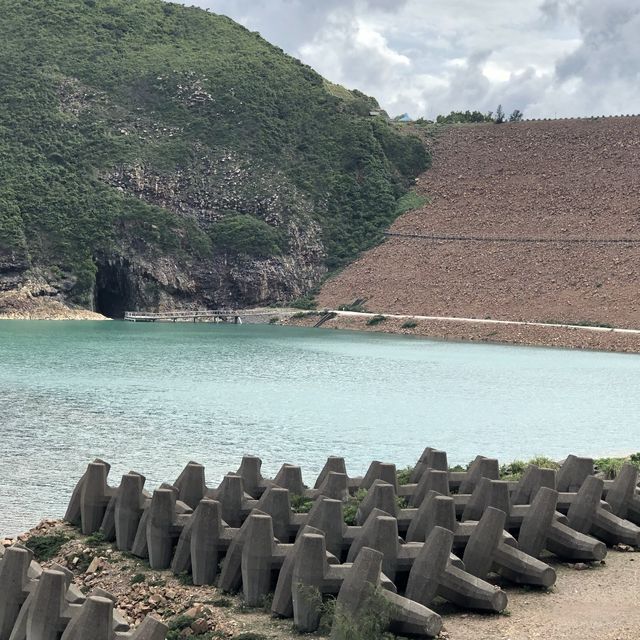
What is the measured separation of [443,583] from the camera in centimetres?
1639

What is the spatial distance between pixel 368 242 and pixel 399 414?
8521 cm

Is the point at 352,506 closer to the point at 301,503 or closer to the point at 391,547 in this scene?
the point at 301,503

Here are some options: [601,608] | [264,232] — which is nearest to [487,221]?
[264,232]

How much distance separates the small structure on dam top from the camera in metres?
15.3

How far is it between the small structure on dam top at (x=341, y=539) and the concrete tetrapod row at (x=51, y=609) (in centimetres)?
2

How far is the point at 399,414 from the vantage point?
5041 cm

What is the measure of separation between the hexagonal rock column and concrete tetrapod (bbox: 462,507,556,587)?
263 centimetres

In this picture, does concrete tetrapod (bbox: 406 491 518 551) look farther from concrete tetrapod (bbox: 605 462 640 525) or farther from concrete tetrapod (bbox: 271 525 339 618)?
concrete tetrapod (bbox: 605 462 640 525)

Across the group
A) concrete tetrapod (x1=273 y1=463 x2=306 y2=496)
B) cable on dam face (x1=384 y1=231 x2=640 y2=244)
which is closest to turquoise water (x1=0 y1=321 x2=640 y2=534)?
concrete tetrapod (x1=273 y1=463 x2=306 y2=496)

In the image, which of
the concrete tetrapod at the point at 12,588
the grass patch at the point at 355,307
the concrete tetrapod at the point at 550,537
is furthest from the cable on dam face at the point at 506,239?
the concrete tetrapod at the point at 12,588

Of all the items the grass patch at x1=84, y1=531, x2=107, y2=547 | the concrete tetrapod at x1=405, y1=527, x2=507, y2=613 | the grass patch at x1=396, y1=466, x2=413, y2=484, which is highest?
the grass patch at x1=396, y1=466, x2=413, y2=484

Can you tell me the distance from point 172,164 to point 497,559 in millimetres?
119675

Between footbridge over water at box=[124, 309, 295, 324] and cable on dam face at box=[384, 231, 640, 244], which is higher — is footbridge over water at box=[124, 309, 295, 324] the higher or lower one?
the lower one

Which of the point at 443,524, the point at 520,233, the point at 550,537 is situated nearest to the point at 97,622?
the point at 443,524
